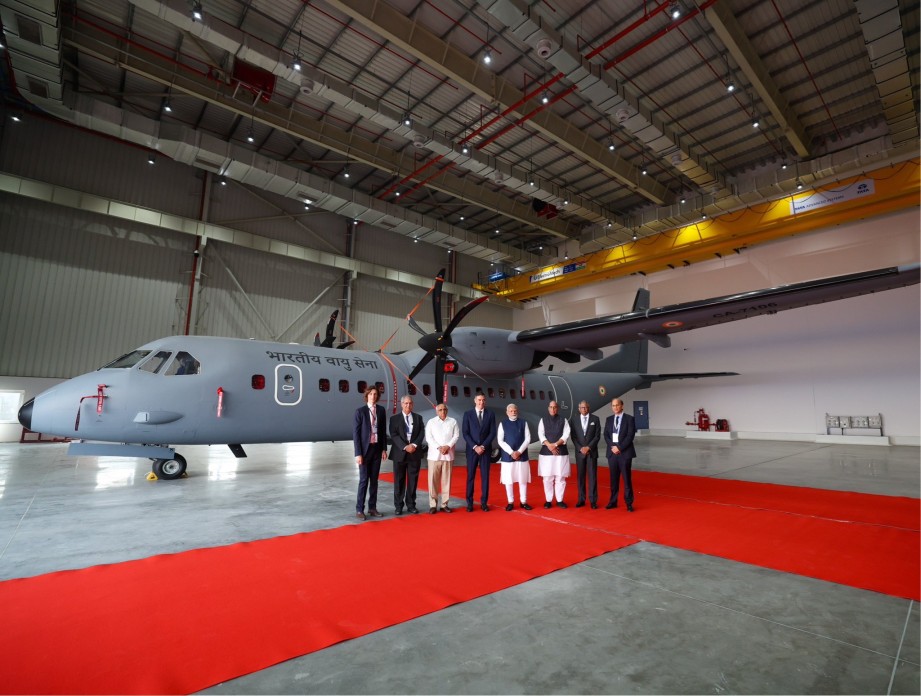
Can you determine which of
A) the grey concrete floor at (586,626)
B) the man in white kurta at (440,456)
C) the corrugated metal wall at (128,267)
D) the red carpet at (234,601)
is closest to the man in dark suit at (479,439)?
the man in white kurta at (440,456)

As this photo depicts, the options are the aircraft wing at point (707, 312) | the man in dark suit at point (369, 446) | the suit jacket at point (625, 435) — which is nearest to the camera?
the man in dark suit at point (369, 446)

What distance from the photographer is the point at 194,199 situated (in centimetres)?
1767

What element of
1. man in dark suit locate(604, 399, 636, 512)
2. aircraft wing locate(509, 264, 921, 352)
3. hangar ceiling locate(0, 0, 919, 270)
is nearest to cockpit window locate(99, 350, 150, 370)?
hangar ceiling locate(0, 0, 919, 270)

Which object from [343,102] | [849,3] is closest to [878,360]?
[849,3]

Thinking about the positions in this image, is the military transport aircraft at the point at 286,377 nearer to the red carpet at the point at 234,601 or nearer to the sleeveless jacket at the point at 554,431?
the sleeveless jacket at the point at 554,431

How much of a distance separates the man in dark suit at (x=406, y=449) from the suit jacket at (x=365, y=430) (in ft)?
0.59

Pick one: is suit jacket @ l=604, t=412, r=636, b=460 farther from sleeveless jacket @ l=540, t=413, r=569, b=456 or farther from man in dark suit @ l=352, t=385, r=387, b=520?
man in dark suit @ l=352, t=385, r=387, b=520

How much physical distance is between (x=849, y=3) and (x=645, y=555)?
14.2 metres

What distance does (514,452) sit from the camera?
6.29 metres

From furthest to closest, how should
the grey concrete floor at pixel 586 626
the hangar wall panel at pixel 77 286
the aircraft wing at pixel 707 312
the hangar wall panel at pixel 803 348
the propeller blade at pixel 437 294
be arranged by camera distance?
the hangar wall panel at pixel 803 348, the hangar wall panel at pixel 77 286, the propeller blade at pixel 437 294, the aircraft wing at pixel 707 312, the grey concrete floor at pixel 586 626

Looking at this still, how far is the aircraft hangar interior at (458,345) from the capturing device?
279 cm

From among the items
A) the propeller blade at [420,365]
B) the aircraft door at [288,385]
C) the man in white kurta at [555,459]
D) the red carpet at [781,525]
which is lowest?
the red carpet at [781,525]

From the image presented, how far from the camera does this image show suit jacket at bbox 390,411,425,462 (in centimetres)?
598

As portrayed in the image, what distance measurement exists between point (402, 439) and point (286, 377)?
13.0ft
